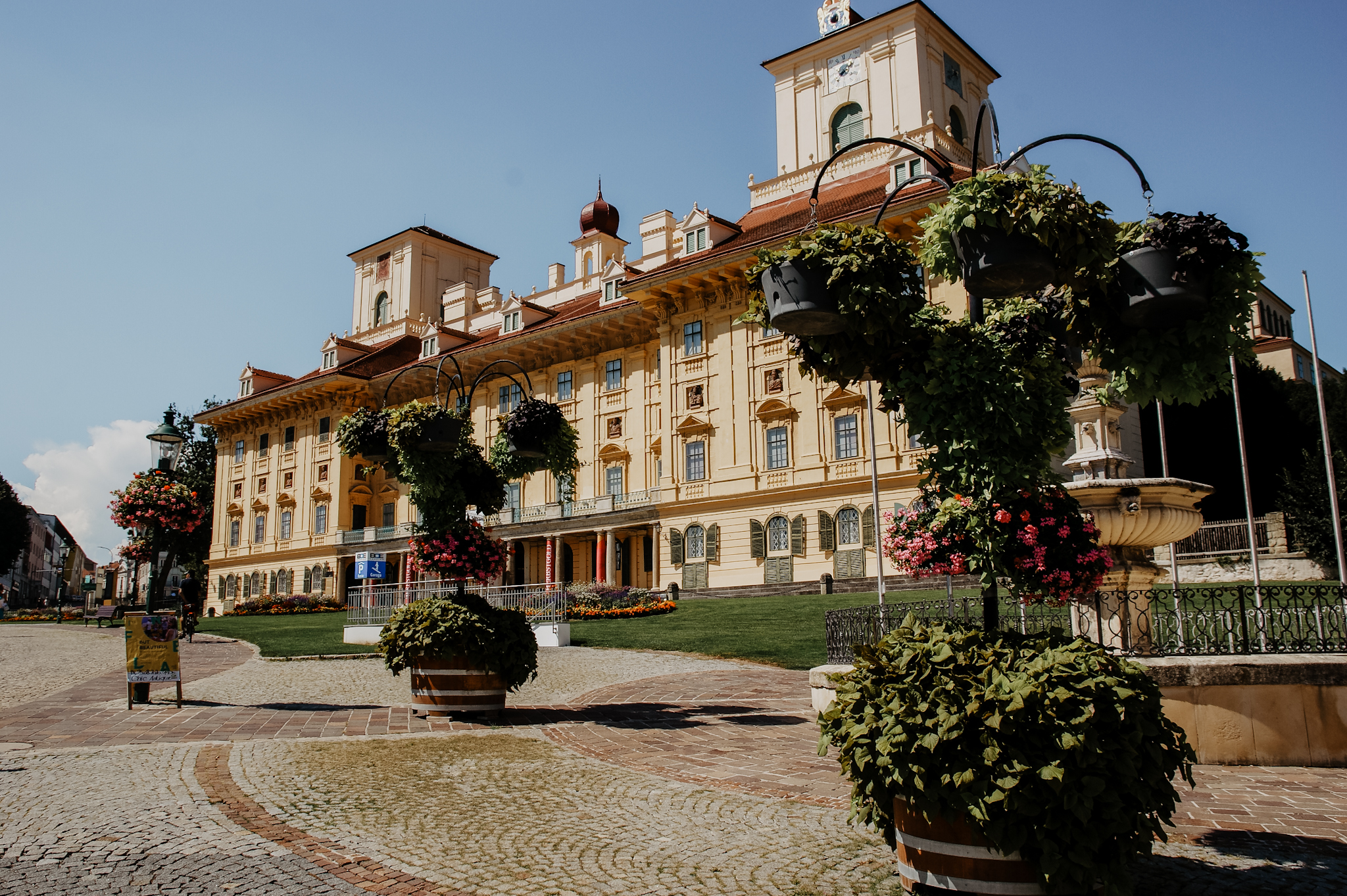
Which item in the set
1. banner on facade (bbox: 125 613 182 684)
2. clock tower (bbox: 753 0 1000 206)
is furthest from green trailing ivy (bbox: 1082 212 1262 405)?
clock tower (bbox: 753 0 1000 206)

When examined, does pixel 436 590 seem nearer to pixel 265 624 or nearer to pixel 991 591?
pixel 265 624

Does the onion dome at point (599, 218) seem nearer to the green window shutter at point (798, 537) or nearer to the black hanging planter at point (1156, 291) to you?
the green window shutter at point (798, 537)

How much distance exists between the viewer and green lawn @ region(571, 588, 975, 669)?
1731 cm

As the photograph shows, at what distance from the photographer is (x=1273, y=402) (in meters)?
39.1

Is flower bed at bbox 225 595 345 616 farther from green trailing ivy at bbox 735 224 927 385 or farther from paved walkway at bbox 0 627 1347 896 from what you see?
green trailing ivy at bbox 735 224 927 385

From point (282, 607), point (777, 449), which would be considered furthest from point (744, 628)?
point (282, 607)

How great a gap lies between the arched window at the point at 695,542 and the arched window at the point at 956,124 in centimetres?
2015

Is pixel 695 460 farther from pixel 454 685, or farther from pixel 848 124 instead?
pixel 454 685

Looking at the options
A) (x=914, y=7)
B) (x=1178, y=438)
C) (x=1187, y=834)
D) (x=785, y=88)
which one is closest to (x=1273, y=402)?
(x=1178, y=438)

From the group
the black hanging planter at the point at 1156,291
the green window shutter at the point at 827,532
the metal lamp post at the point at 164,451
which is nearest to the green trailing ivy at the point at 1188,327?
the black hanging planter at the point at 1156,291

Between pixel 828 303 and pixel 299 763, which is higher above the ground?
pixel 828 303

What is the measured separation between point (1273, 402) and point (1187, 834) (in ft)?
133

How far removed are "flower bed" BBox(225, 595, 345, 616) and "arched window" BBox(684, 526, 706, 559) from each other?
20.7 metres

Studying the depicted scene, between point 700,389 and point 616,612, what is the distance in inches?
516
